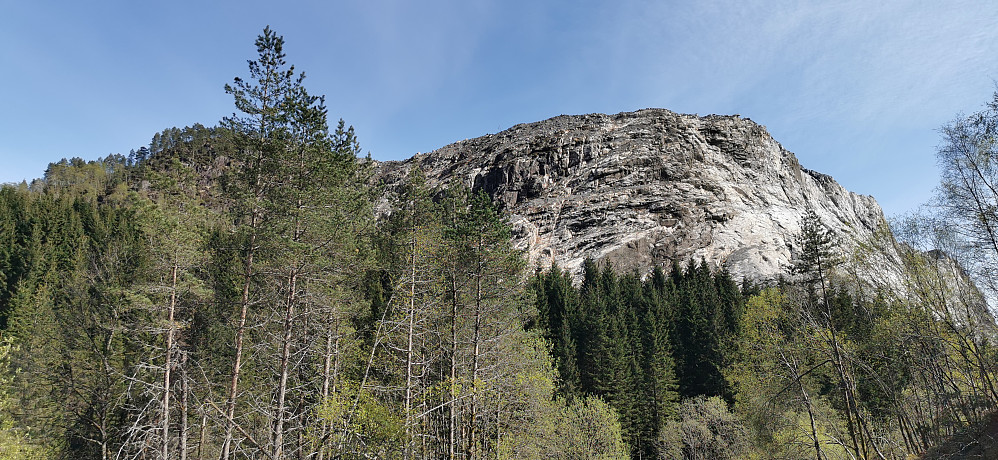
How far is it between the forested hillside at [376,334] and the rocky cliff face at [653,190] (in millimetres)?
44518

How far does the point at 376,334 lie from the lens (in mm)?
12617

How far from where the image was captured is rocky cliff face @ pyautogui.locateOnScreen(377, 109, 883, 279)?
77.4 m

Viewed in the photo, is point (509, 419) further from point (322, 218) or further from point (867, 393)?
point (867, 393)

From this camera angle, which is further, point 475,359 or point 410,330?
point 475,359

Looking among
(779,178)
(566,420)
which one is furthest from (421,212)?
(779,178)

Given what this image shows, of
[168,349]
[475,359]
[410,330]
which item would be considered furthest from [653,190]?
[168,349]

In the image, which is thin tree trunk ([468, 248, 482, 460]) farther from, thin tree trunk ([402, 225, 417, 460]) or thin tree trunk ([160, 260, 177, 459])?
thin tree trunk ([160, 260, 177, 459])

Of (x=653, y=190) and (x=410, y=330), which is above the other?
(x=653, y=190)

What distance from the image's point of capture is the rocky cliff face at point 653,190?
7738 centimetres

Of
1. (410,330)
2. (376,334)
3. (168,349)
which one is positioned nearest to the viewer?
(376,334)

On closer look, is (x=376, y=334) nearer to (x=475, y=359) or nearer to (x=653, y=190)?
(x=475, y=359)

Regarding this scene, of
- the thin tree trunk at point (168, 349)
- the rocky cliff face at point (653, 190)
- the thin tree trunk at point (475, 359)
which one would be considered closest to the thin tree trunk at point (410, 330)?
the thin tree trunk at point (475, 359)

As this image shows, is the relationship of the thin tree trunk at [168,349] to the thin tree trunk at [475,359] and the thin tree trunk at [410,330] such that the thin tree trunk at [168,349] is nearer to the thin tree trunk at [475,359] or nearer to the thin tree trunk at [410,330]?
the thin tree trunk at [410,330]

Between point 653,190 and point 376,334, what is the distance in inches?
3215
